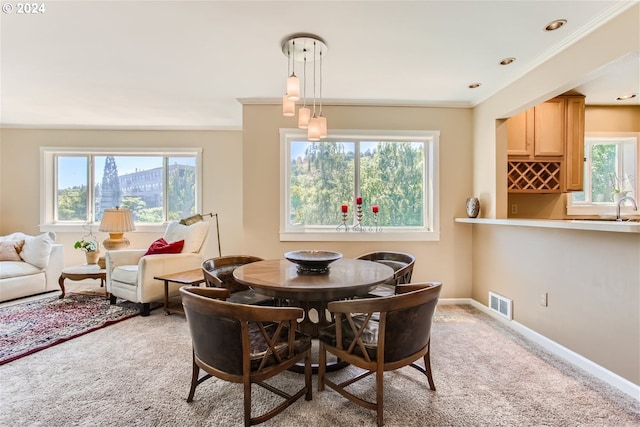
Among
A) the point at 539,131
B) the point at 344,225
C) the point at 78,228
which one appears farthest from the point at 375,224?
the point at 78,228

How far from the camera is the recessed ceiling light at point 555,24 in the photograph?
2064 mm

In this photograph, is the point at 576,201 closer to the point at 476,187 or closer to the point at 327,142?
the point at 476,187

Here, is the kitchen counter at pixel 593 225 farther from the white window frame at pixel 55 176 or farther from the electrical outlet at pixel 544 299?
the white window frame at pixel 55 176

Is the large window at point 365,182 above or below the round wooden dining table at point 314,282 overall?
above

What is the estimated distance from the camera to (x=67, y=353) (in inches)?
95.0

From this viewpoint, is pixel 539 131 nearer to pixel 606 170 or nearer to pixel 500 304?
pixel 606 170

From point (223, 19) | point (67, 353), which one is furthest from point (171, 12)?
point (67, 353)

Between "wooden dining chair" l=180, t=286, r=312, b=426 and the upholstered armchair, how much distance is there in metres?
2.00

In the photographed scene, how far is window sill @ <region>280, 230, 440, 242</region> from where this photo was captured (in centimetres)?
363

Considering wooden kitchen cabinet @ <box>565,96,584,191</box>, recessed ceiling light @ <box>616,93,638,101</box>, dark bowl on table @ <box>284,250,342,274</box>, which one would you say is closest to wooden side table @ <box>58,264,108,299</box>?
dark bowl on table @ <box>284,250,342,274</box>

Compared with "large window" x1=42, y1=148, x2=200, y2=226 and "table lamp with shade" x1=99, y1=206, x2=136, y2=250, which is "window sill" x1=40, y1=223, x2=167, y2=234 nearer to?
"large window" x1=42, y1=148, x2=200, y2=226

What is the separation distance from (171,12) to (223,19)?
0.33 meters

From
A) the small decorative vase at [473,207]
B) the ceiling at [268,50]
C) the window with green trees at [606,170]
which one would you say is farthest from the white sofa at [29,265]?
the window with green trees at [606,170]

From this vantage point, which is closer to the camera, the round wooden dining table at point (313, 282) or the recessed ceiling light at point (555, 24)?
the round wooden dining table at point (313, 282)
